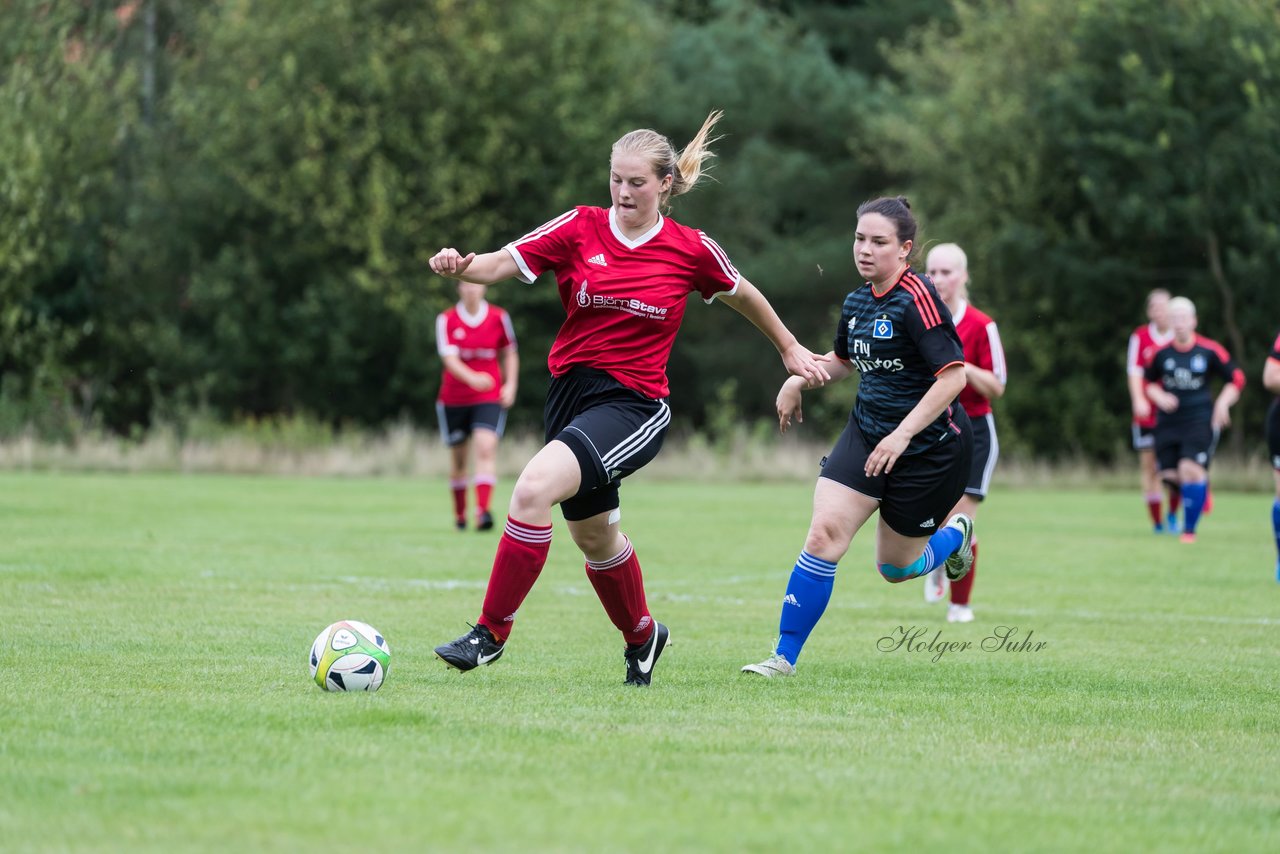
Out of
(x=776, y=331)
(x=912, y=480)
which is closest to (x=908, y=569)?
(x=912, y=480)

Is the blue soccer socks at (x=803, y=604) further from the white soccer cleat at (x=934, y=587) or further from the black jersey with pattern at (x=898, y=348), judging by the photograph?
the white soccer cleat at (x=934, y=587)

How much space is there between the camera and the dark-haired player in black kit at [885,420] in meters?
6.70

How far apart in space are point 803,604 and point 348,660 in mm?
1917

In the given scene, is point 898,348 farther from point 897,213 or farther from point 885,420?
point 897,213

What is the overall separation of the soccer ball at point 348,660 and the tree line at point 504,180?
2405 centimetres

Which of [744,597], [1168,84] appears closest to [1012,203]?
[1168,84]

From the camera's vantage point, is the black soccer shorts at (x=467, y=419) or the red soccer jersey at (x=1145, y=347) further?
the red soccer jersey at (x=1145, y=347)

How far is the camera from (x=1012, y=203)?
31.2 metres

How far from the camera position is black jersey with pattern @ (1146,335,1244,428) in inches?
622

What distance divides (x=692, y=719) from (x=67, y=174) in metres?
28.4

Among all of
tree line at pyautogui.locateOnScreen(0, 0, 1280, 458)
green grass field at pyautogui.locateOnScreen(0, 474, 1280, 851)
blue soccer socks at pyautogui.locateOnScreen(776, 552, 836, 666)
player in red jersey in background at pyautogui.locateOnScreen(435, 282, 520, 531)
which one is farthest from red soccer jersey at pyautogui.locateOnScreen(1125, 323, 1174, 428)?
tree line at pyautogui.locateOnScreen(0, 0, 1280, 458)

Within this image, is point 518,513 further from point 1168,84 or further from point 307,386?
point 307,386

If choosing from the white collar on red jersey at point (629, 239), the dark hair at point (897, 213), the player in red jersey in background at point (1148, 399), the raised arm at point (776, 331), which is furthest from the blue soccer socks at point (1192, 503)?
the white collar on red jersey at point (629, 239)
